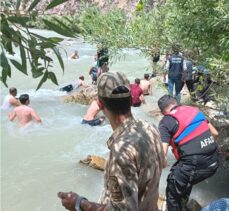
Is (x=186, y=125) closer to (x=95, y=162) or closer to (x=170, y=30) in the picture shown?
(x=170, y=30)

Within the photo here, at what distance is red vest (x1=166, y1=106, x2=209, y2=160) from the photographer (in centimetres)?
395

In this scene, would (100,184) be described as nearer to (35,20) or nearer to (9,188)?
(9,188)

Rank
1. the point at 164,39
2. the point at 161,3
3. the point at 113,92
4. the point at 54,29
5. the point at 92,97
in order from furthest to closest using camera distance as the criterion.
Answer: the point at 92,97 < the point at 161,3 < the point at 164,39 < the point at 113,92 < the point at 54,29

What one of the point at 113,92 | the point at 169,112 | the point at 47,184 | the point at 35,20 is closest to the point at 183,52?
the point at 169,112

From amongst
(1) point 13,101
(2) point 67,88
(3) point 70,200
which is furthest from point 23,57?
(2) point 67,88

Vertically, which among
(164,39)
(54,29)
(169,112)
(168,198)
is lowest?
(168,198)

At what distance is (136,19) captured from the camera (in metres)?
5.68

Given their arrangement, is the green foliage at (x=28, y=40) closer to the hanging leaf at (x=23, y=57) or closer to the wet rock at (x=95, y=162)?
the hanging leaf at (x=23, y=57)

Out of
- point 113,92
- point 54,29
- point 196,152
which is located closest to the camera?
point 54,29

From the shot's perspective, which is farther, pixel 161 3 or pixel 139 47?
pixel 161 3

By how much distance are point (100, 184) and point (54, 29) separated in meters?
4.94

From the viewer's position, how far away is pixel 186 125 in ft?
13.0

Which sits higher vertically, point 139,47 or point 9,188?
point 139,47

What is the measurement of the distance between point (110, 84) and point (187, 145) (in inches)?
85.4
